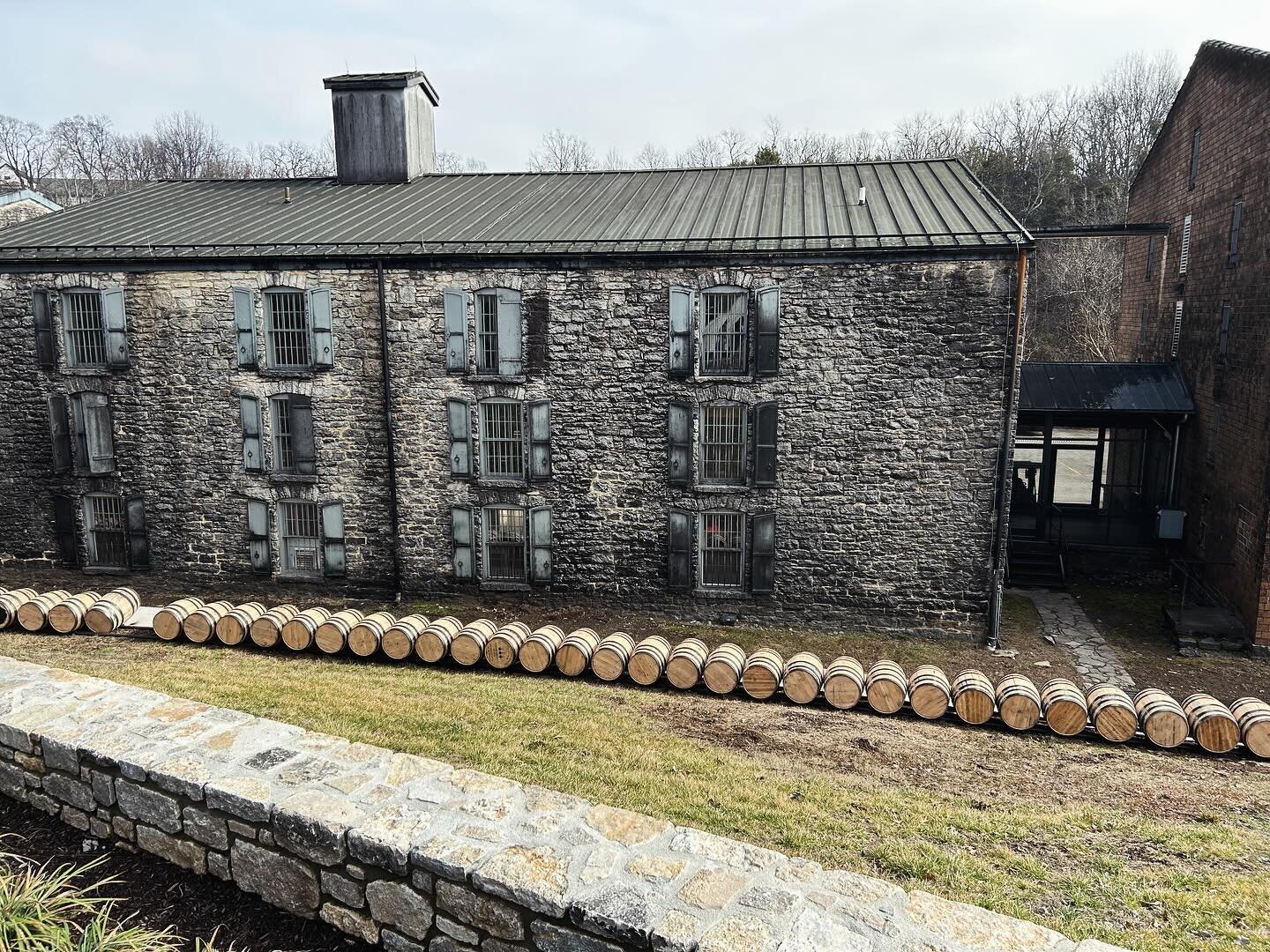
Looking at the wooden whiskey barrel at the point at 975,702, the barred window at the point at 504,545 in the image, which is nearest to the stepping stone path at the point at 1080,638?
the wooden whiskey barrel at the point at 975,702

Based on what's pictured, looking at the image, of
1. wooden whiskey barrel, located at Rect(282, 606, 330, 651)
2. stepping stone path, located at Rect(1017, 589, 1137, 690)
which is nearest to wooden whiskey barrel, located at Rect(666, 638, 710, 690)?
wooden whiskey barrel, located at Rect(282, 606, 330, 651)

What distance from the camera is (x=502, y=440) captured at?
16.0 meters

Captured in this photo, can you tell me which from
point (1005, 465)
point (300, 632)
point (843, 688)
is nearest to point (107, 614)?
point (300, 632)

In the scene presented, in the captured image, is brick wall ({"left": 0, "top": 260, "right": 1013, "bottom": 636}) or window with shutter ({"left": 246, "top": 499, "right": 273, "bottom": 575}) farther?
window with shutter ({"left": 246, "top": 499, "right": 273, "bottom": 575})

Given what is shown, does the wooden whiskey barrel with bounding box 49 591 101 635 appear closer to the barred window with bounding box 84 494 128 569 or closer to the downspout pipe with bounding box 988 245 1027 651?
the barred window with bounding box 84 494 128 569

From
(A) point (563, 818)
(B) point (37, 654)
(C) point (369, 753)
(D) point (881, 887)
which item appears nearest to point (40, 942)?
(C) point (369, 753)

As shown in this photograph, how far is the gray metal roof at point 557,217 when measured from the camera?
15023mm

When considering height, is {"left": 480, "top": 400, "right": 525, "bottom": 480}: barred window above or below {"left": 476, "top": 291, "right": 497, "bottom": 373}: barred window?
below

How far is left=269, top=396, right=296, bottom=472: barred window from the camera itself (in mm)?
16484

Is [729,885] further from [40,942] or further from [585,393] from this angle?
[585,393]

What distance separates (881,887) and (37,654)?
13.4 metres

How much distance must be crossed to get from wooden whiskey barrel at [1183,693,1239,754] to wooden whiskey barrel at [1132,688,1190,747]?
0.39 feet

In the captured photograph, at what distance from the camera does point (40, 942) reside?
4008 millimetres

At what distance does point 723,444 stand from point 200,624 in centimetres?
928
